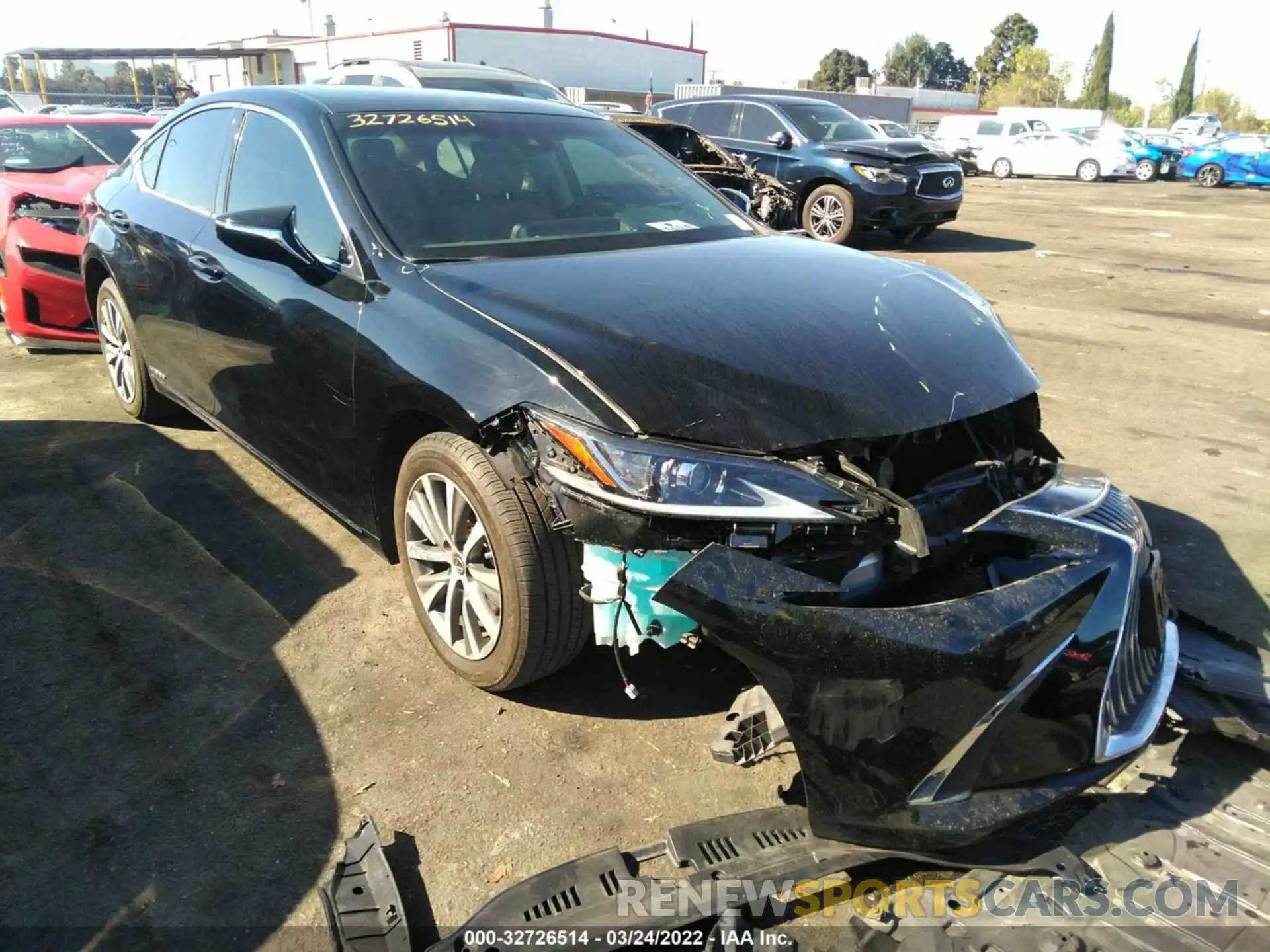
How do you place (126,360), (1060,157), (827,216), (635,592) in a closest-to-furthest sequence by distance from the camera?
(635,592) → (126,360) → (827,216) → (1060,157)

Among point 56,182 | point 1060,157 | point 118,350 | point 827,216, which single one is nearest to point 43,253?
point 56,182

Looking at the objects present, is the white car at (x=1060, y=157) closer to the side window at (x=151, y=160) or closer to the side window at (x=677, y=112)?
the side window at (x=677, y=112)

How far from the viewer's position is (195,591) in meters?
3.48

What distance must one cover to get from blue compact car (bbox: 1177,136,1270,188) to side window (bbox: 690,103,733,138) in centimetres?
2001

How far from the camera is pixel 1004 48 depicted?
3447 inches

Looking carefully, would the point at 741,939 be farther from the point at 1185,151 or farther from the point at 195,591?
the point at 1185,151

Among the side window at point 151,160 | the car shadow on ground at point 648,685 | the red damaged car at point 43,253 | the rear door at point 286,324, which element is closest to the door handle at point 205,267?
the rear door at point 286,324

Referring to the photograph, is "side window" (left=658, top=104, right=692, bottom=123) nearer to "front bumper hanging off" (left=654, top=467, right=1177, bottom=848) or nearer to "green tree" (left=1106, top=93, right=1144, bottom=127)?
"front bumper hanging off" (left=654, top=467, right=1177, bottom=848)

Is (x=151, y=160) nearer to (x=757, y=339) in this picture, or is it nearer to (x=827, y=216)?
(x=757, y=339)

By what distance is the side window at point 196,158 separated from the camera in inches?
154

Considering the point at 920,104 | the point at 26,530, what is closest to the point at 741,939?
the point at 26,530

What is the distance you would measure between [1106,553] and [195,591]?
3.08 metres

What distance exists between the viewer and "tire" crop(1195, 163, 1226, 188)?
25.7 metres

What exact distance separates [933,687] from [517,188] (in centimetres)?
238
